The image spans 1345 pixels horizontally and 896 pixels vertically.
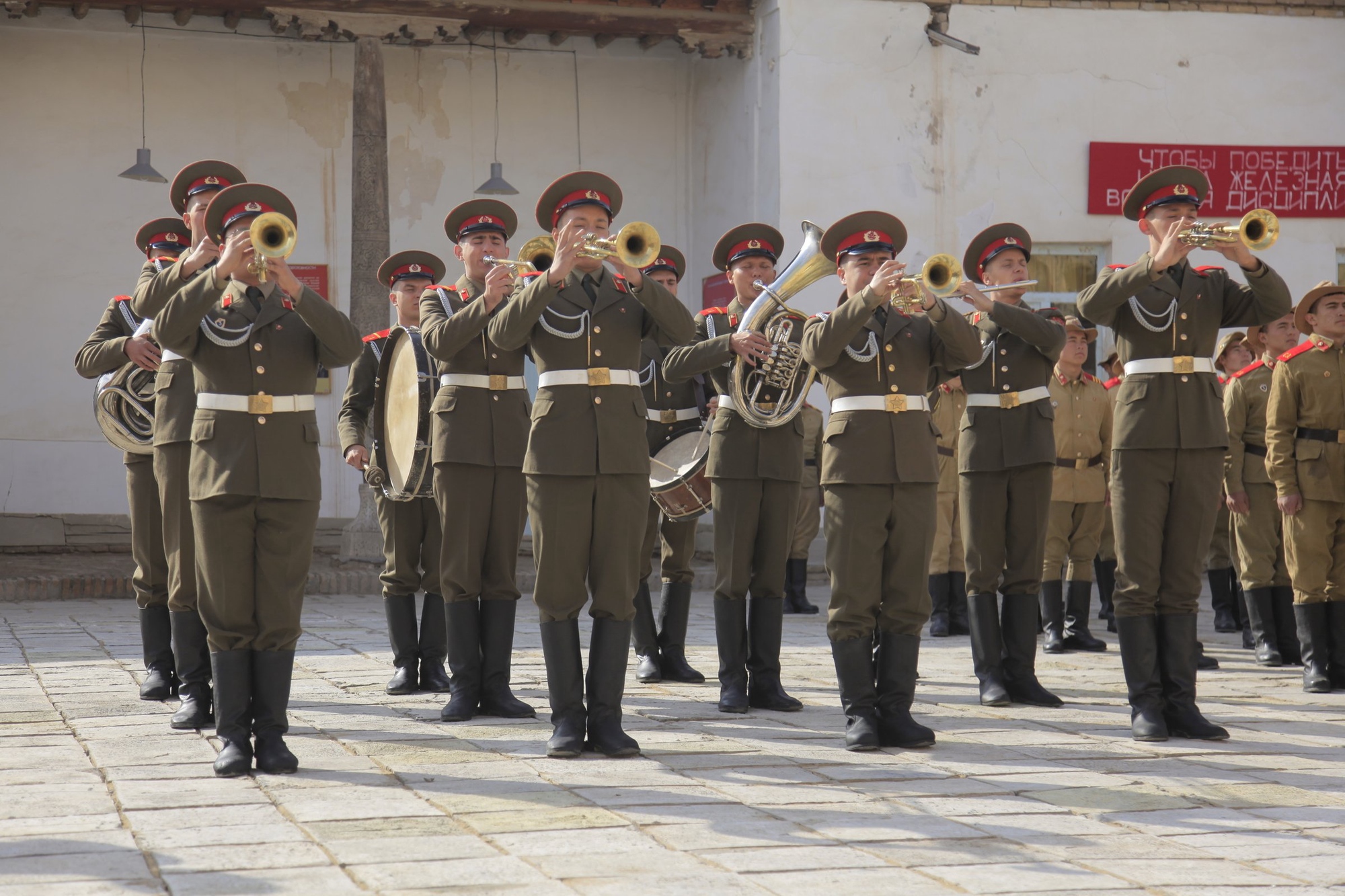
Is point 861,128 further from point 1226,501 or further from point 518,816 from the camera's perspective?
point 518,816

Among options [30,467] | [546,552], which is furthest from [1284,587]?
[30,467]

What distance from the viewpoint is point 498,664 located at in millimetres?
6539

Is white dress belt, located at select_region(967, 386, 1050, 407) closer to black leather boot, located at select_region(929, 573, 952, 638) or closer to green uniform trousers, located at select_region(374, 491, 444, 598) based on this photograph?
green uniform trousers, located at select_region(374, 491, 444, 598)

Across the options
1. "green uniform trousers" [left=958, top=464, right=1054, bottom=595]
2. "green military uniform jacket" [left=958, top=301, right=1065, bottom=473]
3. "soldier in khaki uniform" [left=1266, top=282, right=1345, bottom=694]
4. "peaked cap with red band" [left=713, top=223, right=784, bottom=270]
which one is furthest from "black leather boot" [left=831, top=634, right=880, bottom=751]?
"soldier in khaki uniform" [left=1266, top=282, right=1345, bottom=694]

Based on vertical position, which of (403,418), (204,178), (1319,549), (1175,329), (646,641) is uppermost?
(204,178)

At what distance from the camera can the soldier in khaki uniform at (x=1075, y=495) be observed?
923 cm

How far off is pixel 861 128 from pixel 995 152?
1.34m

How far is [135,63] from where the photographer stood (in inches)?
576

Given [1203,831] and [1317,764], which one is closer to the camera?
[1203,831]

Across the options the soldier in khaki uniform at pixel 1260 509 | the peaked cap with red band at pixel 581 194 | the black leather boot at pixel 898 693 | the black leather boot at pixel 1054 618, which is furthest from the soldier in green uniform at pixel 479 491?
the soldier in khaki uniform at pixel 1260 509

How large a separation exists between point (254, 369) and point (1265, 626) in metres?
5.86

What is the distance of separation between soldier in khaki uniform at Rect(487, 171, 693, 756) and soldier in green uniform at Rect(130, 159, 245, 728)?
139cm

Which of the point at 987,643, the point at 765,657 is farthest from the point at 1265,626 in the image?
the point at 765,657

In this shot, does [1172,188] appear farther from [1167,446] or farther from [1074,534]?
[1074,534]
